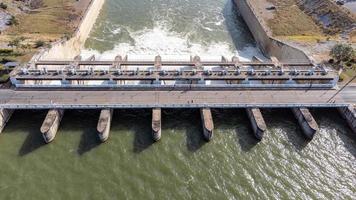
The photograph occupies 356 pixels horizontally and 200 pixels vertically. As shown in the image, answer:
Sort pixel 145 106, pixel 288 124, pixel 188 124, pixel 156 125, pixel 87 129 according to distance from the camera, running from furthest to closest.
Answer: pixel 288 124
pixel 145 106
pixel 188 124
pixel 87 129
pixel 156 125

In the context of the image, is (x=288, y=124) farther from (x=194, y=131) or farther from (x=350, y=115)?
(x=194, y=131)

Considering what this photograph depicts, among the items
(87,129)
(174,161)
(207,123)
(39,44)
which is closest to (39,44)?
(39,44)

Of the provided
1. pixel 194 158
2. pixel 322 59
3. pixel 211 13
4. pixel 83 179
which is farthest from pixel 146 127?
pixel 211 13

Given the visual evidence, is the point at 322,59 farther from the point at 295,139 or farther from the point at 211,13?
the point at 211,13

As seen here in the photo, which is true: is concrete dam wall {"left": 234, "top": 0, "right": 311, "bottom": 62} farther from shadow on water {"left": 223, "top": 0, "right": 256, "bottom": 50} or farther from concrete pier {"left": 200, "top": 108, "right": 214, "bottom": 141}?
concrete pier {"left": 200, "top": 108, "right": 214, "bottom": 141}

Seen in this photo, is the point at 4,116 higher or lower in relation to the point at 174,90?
lower
